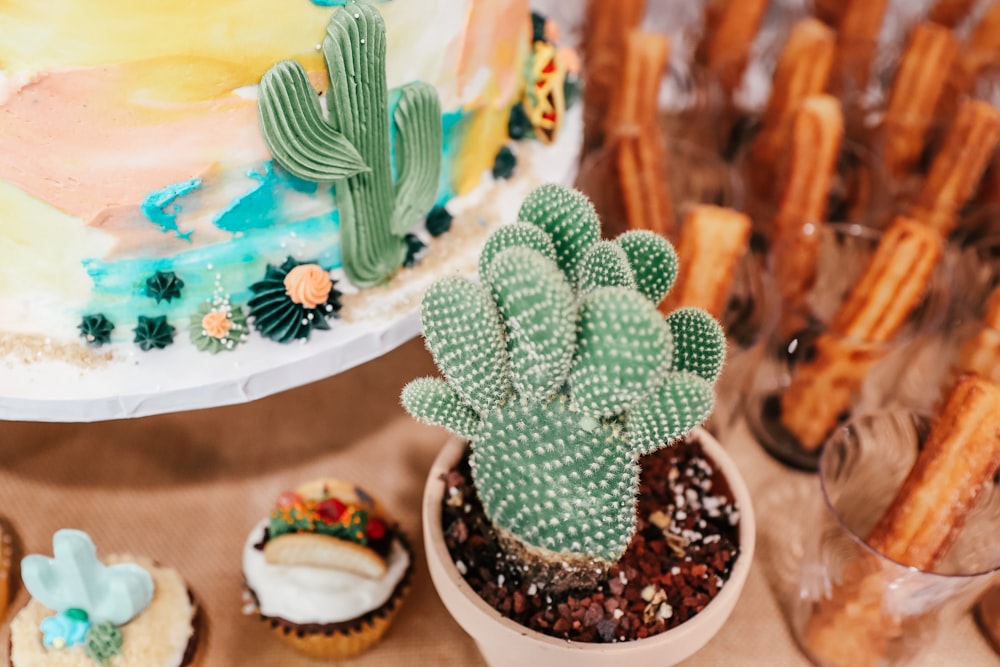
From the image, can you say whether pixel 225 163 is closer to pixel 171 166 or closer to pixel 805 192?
pixel 171 166

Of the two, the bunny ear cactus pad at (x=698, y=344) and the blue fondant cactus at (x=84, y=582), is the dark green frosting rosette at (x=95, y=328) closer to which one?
the blue fondant cactus at (x=84, y=582)

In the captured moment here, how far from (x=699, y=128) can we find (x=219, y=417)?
1.12 meters

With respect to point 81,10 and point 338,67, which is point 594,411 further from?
point 81,10

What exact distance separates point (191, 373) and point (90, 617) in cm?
28

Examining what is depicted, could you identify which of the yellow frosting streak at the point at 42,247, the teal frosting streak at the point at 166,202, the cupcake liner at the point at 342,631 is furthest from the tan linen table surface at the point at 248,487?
the teal frosting streak at the point at 166,202

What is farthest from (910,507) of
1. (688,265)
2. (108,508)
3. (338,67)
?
(108,508)

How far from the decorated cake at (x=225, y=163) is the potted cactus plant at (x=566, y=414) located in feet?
0.83

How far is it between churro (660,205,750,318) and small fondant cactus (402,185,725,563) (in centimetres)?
39

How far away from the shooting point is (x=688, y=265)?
125cm

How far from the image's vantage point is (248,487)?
1284 mm

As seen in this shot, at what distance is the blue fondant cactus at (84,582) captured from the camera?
92cm

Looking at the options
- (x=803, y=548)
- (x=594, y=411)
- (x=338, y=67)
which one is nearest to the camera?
(x=594, y=411)

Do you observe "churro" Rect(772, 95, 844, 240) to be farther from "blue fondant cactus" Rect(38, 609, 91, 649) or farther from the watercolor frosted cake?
"blue fondant cactus" Rect(38, 609, 91, 649)

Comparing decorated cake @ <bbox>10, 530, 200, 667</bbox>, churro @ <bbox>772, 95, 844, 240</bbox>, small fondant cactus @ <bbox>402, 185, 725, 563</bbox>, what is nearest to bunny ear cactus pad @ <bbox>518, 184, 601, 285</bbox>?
small fondant cactus @ <bbox>402, 185, 725, 563</bbox>
